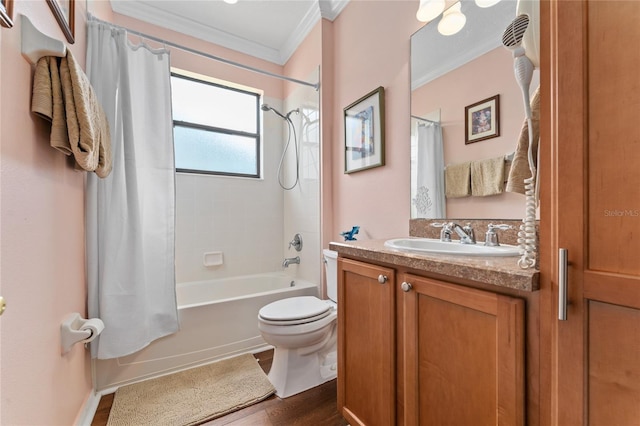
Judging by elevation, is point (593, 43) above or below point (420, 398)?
above

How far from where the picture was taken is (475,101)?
1247 mm

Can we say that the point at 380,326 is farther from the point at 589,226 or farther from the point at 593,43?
the point at 593,43

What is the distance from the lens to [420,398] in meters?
0.87

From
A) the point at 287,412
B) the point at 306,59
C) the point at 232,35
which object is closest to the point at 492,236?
the point at 287,412

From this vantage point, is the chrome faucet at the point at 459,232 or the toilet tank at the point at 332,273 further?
the toilet tank at the point at 332,273

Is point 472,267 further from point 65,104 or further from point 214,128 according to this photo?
point 214,128

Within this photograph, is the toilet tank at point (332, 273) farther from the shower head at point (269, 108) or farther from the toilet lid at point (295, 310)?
the shower head at point (269, 108)

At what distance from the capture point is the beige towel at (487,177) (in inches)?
45.6

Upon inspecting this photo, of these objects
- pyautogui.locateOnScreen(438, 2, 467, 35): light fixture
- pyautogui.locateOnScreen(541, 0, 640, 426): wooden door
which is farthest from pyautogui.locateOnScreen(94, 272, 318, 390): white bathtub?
pyautogui.locateOnScreen(438, 2, 467, 35): light fixture

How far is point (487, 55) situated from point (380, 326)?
1.27 meters

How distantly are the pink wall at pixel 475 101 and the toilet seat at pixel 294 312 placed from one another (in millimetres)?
925

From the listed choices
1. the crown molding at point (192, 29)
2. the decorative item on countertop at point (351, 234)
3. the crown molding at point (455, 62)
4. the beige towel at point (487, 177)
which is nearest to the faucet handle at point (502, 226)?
the beige towel at point (487, 177)

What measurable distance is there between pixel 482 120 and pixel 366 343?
1110 millimetres

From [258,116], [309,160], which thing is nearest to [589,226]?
[309,160]
